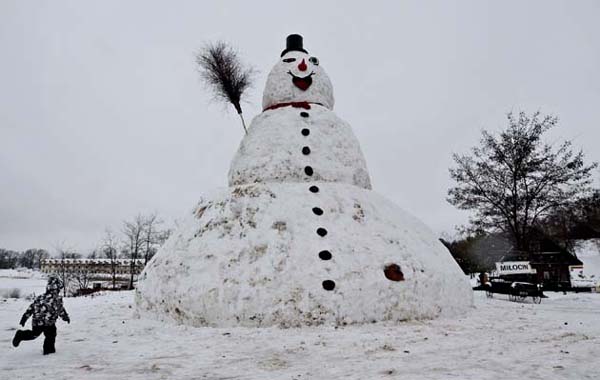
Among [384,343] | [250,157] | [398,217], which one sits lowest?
[384,343]

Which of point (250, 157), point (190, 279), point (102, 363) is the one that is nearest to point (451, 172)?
point (250, 157)

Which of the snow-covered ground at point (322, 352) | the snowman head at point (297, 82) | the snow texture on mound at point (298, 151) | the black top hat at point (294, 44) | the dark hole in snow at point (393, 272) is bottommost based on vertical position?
the snow-covered ground at point (322, 352)

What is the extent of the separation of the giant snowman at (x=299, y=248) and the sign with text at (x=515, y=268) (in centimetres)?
606

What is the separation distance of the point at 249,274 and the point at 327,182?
385 cm

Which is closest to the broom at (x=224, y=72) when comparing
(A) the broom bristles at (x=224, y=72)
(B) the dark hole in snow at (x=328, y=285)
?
(A) the broom bristles at (x=224, y=72)

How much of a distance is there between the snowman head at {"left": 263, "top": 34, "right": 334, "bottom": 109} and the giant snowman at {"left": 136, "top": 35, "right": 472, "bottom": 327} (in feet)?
0.24

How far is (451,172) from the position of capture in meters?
21.6

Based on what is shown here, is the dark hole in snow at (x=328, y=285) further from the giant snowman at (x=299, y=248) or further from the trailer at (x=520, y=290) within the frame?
the trailer at (x=520, y=290)

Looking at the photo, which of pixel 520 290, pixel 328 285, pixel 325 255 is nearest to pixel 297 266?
pixel 325 255

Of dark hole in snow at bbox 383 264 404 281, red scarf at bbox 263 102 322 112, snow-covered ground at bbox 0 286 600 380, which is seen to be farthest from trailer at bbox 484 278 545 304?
red scarf at bbox 263 102 322 112

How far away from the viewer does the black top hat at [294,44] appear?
13406 millimetres

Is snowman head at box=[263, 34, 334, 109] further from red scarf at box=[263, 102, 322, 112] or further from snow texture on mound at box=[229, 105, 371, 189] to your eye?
snow texture on mound at box=[229, 105, 371, 189]

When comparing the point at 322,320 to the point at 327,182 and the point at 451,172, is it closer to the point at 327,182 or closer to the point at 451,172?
the point at 327,182

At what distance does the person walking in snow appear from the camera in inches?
252
